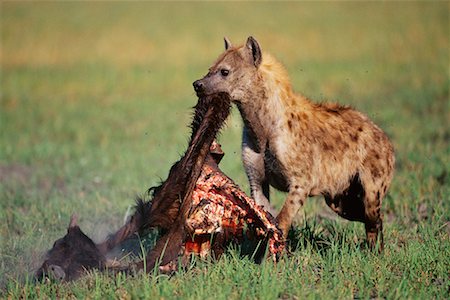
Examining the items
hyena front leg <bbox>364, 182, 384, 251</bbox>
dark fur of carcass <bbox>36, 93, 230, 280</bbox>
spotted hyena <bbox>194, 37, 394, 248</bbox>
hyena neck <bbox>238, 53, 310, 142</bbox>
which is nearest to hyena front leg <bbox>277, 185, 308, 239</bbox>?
spotted hyena <bbox>194, 37, 394, 248</bbox>

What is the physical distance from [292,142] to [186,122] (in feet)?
28.3

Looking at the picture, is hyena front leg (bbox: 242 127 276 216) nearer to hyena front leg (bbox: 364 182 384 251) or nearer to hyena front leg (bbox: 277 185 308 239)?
hyena front leg (bbox: 277 185 308 239)

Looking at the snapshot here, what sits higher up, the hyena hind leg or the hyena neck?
the hyena neck

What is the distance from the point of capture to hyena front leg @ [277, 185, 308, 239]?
18.7 feet

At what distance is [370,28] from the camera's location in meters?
24.6

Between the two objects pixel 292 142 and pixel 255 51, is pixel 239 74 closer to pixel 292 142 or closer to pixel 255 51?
pixel 255 51

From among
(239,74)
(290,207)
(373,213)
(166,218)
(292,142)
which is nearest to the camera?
(166,218)

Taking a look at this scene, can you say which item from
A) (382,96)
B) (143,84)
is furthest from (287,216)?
(143,84)

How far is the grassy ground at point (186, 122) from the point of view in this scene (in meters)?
5.13

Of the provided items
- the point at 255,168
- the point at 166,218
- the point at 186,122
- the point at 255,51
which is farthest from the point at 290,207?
the point at 186,122

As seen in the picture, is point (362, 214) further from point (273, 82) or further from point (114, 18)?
point (114, 18)

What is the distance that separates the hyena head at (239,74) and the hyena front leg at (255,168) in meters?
0.32

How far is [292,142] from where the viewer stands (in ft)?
19.4

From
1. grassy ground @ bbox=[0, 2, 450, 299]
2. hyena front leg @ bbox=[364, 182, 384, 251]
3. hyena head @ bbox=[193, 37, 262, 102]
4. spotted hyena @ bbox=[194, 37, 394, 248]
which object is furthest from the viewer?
hyena front leg @ bbox=[364, 182, 384, 251]
